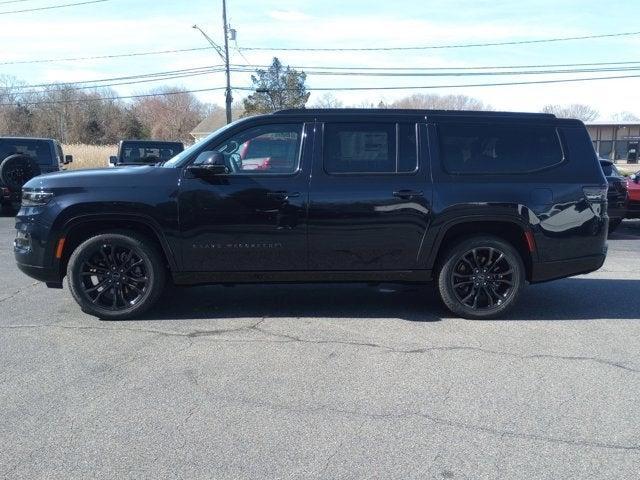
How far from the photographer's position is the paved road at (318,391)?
11.4 ft

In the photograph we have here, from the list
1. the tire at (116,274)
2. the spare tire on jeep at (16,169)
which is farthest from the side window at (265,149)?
the spare tire on jeep at (16,169)

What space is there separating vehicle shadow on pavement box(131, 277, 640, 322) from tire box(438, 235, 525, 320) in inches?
9.6

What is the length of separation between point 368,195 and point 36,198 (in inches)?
121

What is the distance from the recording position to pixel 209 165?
18.6 ft

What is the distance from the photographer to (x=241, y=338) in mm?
5582

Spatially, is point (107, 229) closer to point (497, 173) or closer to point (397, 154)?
point (397, 154)

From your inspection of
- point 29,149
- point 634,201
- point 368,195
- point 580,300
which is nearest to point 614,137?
point 634,201

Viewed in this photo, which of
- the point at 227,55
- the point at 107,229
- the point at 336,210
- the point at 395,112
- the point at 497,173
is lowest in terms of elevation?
the point at 107,229

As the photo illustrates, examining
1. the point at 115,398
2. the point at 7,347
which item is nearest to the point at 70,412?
the point at 115,398

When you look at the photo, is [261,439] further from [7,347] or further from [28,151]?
[28,151]

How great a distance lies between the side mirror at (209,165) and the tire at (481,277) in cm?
231

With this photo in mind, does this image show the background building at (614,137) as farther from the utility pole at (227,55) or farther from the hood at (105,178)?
the hood at (105,178)

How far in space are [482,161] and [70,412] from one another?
166 inches

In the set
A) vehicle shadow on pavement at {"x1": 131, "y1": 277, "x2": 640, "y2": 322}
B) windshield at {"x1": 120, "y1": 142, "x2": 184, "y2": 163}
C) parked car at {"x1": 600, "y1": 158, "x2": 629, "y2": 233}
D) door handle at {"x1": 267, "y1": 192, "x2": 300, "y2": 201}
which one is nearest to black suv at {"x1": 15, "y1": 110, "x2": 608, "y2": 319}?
door handle at {"x1": 267, "y1": 192, "x2": 300, "y2": 201}
